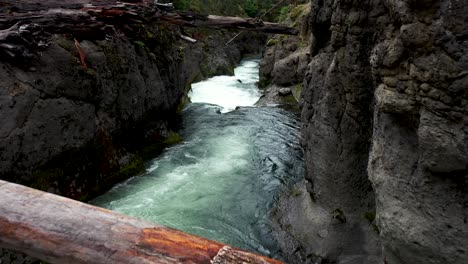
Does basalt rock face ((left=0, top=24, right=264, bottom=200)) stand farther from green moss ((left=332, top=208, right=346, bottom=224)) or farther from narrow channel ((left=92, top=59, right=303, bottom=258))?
green moss ((left=332, top=208, right=346, bottom=224))

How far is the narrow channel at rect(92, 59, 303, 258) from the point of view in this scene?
960 centimetres

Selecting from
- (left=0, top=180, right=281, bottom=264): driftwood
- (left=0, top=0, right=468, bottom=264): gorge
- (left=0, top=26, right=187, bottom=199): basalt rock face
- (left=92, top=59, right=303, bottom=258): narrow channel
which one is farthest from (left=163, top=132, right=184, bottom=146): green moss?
(left=0, top=180, right=281, bottom=264): driftwood

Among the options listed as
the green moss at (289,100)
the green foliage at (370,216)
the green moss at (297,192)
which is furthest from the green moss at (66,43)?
the green moss at (289,100)

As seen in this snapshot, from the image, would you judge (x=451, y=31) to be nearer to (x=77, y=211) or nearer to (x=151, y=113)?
(x=77, y=211)

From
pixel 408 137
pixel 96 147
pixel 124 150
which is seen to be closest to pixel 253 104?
pixel 124 150

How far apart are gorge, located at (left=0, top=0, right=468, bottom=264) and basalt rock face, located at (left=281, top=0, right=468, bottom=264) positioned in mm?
21

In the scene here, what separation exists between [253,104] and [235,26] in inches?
373

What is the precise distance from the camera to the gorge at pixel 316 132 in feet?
14.6

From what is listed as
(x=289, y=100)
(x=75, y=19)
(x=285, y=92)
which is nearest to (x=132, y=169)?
(x=75, y=19)

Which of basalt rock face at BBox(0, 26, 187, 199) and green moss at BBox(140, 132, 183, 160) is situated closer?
basalt rock face at BBox(0, 26, 187, 199)

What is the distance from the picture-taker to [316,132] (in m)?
8.70

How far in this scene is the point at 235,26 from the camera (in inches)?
537

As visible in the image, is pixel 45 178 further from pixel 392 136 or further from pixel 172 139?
pixel 392 136

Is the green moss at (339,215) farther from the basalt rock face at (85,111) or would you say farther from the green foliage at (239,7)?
the green foliage at (239,7)
